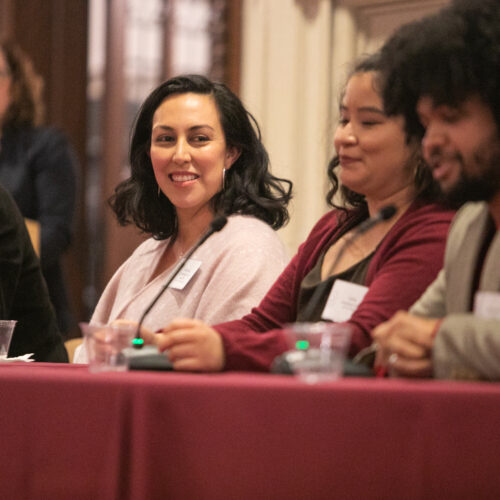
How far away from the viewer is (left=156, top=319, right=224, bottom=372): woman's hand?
155cm

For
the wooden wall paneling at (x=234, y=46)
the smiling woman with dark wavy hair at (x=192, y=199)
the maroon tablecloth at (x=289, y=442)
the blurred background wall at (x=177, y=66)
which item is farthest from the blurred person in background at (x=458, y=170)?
the wooden wall paneling at (x=234, y=46)

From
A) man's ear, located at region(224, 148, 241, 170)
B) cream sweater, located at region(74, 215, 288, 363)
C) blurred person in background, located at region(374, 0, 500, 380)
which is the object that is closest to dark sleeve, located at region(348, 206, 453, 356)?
blurred person in background, located at region(374, 0, 500, 380)

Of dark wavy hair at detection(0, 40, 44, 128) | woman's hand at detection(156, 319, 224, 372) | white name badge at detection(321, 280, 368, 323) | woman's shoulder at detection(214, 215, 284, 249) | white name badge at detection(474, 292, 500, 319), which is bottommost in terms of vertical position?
woman's hand at detection(156, 319, 224, 372)

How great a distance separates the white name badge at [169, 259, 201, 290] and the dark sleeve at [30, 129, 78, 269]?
1.08 meters

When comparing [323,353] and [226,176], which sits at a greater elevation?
[226,176]

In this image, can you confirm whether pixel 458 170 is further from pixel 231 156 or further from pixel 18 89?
pixel 18 89

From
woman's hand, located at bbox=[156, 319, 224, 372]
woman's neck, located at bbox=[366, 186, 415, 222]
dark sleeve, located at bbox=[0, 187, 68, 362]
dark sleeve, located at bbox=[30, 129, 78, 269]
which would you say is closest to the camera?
woman's hand, located at bbox=[156, 319, 224, 372]

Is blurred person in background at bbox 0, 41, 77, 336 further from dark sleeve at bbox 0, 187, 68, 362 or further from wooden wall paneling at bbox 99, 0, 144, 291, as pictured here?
wooden wall paneling at bbox 99, 0, 144, 291

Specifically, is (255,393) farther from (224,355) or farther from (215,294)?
(215,294)

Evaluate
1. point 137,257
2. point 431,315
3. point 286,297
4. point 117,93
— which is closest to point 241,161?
point 137,257

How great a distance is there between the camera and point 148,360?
161 cm

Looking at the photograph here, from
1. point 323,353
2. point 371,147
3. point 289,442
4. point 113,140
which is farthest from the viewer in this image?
point 113,140

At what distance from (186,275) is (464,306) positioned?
1122 millimetres

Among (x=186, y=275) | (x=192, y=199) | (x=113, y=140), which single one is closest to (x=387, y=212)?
(x=186, y=275)
